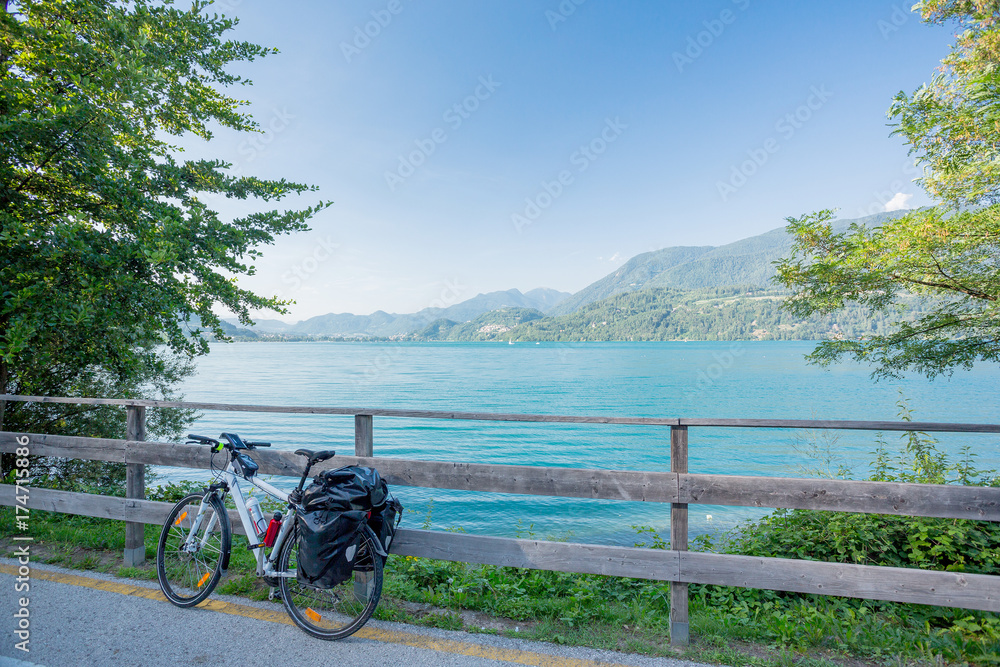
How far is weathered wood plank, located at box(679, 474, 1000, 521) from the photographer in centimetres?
277

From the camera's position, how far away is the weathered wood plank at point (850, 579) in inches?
106

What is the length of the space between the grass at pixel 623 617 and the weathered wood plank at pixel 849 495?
2.75 ft

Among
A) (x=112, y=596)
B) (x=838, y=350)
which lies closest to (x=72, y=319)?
(x=112, y=596)

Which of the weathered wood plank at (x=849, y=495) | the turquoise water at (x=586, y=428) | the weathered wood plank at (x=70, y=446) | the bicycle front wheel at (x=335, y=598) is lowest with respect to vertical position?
the turquoise water at (x=586, y=428)

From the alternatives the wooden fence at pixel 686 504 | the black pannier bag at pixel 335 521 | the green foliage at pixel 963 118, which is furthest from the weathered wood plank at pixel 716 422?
the green foliage at pixel 963 118

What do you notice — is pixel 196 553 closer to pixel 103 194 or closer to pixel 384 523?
pixel 384 523

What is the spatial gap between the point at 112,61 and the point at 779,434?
1057 inches

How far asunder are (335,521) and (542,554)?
1408mm

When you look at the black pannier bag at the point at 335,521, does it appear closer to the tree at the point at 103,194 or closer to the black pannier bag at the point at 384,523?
the black pannier bag at the point at 384,523

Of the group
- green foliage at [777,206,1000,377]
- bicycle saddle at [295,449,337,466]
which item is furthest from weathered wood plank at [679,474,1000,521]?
green foliage at [777,206,1000,377]

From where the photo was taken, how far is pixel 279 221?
8.74 m

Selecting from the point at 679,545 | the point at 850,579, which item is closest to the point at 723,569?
the point at 679,545

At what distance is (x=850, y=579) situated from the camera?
2863 millimetres

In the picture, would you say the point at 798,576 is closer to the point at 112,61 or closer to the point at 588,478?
the point at 588,478
